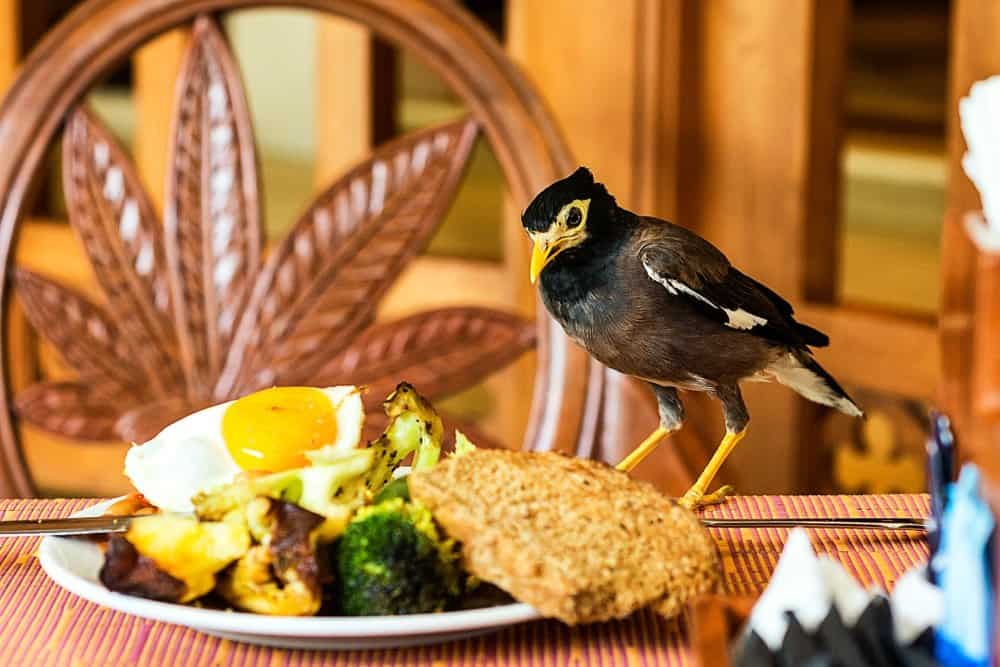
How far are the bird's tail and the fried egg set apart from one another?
26cm

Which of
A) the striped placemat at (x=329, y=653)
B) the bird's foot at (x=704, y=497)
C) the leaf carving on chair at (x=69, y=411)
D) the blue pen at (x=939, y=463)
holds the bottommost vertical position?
the leaf carving on chair at (x=69, y=411)

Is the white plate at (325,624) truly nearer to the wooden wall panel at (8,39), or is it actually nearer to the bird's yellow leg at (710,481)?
the bird's yellow leg at (710,481)

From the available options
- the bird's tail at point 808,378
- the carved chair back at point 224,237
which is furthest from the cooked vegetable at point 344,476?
the carved chair back at point 224,237

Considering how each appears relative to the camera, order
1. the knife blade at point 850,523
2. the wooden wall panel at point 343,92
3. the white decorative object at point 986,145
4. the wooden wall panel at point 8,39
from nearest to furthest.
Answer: the white decorative object at point 986,145 → the knife blade at point 850,523 → the wooden wall panel at point 343,92 → the wooden wall panel at point 8,39

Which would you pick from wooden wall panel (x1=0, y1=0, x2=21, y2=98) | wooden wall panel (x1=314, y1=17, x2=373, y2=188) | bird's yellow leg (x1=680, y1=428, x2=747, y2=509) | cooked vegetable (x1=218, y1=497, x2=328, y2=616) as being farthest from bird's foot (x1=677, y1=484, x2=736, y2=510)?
wooden wall panel (x1=0, y1=0, x2=21, y2=98)

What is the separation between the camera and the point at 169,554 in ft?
2.26

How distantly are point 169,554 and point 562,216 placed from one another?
0.26m

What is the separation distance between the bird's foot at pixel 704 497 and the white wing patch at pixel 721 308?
0.13 m

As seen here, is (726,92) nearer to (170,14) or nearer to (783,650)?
(170,14)

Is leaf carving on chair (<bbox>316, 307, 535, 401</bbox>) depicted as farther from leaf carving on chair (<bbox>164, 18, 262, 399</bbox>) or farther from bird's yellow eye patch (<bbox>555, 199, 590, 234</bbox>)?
bird's yellow eye patch (<bbox>555, 199, 590, 234</bbox>)

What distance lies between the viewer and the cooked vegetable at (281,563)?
680 mm

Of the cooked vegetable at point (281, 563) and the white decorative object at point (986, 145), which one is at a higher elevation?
the white decorative object at point (986, 145)

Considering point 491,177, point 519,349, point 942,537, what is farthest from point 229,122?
point 491,177

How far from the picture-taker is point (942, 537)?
25.0 inches
